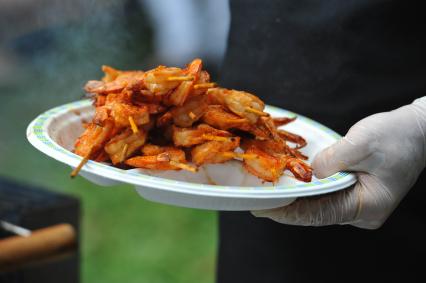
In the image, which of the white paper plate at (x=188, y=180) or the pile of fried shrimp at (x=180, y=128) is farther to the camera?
the pile of fried shrimp at (x=180, y=128)

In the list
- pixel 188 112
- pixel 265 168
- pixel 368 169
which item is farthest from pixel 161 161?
pixel 368 169

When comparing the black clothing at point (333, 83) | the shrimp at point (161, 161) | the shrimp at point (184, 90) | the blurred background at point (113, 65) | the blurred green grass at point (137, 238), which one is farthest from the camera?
the blurred green grass at point (137, 238)

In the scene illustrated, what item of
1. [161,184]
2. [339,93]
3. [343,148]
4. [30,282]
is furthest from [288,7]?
[30,282]

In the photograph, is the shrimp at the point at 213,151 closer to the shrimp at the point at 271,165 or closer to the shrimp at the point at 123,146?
the shrimp at the point at 271,165

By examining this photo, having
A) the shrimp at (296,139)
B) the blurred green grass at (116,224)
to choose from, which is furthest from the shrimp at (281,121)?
the blurred green grass at (116,224)

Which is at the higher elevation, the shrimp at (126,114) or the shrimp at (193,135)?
the shrimp at (126,114)

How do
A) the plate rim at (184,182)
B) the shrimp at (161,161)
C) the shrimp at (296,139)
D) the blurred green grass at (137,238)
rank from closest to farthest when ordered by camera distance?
the plate rim at (184,182) → the shrimp at (161,161) → the shrimp at (296,139) → the blurred green grass at (137,238)

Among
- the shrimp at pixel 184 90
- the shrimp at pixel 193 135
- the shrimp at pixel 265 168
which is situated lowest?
the shrimp at pixel 265 168
